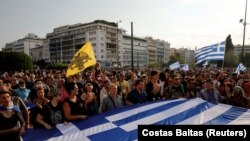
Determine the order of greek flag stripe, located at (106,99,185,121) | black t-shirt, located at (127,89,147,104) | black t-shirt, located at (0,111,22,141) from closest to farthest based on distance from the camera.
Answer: black t-shirt, located at (0,111,22,141) < greek flag stripe, located at (106,99,185,121) < black t-shirt, located at (127,89,147,104)

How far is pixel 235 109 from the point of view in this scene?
5945 millimetres

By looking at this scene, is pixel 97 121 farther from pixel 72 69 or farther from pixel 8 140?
pixel 72 69

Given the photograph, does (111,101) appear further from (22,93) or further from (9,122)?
(22,93)

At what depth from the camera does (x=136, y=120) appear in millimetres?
5859

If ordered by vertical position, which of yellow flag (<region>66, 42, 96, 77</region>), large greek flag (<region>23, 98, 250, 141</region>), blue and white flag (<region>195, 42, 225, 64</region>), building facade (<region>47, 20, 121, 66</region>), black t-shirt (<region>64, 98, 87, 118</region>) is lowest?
large greek flag (<region>23, 98, 250, 141</region>)

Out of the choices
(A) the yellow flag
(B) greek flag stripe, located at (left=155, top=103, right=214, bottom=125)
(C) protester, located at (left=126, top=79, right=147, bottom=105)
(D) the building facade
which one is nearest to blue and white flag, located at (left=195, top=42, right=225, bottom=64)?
(A) the yellow flag

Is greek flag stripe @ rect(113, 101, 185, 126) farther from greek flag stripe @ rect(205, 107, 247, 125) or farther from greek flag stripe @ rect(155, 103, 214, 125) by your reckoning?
greek flag stripe @ rect(205, 107, 247, 125)

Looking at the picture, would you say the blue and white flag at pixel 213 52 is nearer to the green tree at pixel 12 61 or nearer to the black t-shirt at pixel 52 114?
the black t-shirt at pixel 52 114

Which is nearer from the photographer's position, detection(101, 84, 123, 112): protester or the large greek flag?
the large greek flag

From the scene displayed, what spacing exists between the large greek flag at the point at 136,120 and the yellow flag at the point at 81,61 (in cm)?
416

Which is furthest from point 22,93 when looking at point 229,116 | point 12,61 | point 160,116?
point 12,61

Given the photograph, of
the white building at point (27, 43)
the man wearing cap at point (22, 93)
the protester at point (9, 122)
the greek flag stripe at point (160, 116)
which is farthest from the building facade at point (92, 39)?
the protester at point (9, 122)

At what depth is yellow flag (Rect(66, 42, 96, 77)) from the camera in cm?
1016

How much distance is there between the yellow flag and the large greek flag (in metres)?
4.16
